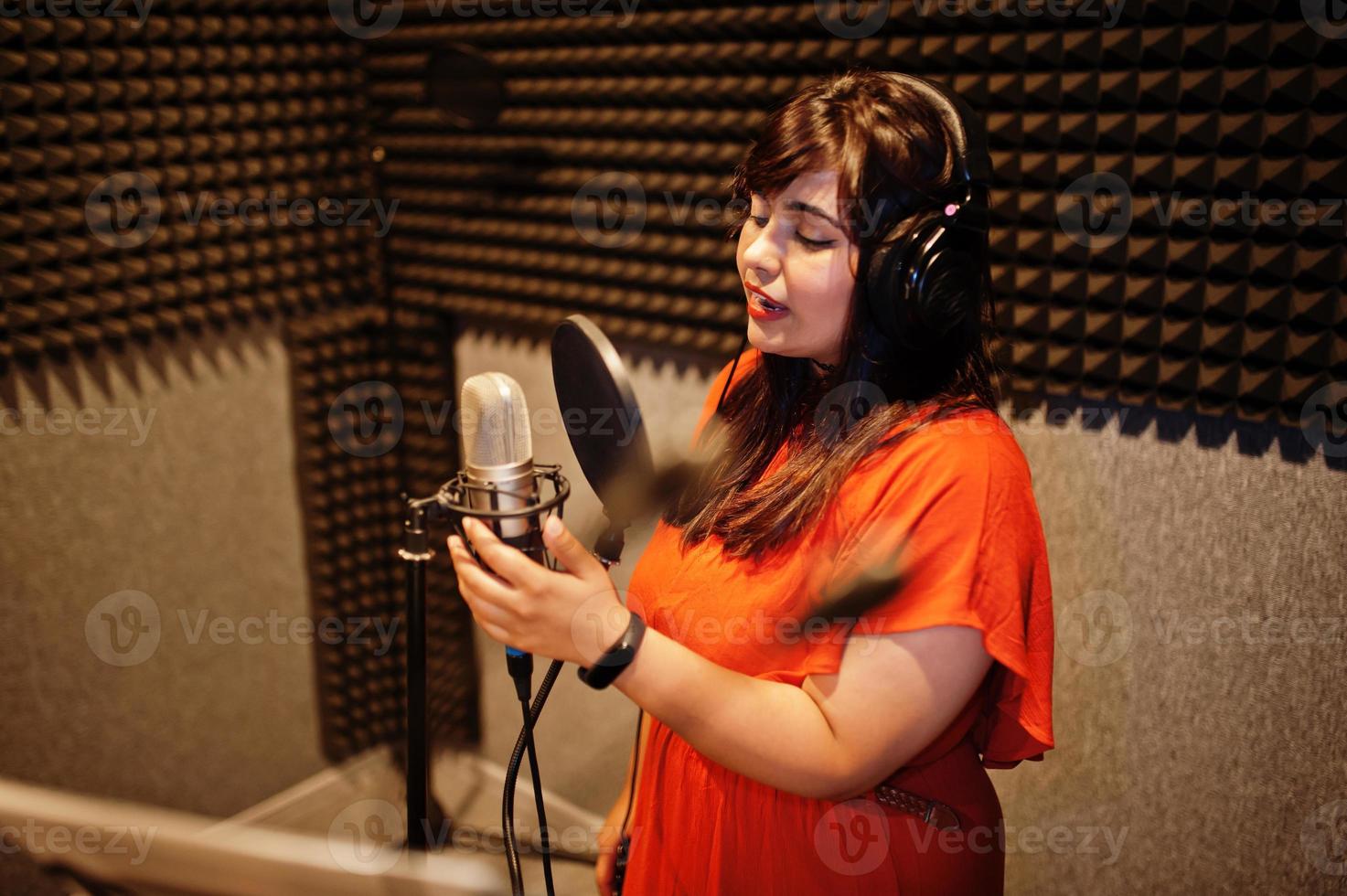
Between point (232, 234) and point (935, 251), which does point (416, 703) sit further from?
point (232, 234)

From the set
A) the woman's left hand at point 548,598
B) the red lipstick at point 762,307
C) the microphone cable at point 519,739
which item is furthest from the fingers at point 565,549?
the red lipstick at point 762,307

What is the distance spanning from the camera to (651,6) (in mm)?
1833

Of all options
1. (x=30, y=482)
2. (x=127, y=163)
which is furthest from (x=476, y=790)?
(x=127, y=163)

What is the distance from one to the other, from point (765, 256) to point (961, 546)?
36 centimetres

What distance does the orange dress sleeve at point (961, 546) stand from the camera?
86 centimetres

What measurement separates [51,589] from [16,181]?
87cm

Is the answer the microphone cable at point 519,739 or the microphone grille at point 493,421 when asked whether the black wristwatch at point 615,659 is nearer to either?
the microphone cable at point 519,739

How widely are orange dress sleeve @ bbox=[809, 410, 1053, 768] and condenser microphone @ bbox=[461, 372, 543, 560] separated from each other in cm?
32

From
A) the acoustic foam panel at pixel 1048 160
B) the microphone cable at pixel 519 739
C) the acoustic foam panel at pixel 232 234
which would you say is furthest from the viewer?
the acoustic foam panel at pixel 232 234

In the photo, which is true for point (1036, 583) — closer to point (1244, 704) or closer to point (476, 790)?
point (1244, 704)

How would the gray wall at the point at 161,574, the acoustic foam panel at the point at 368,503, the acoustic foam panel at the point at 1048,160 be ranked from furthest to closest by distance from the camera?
the acoustic foam panel at the point at 368,503, the gray wall at the point at 161,574, the acoustic foam panel at the point at 1048,160

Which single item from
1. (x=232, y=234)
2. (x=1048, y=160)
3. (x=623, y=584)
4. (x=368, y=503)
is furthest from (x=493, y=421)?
(x=368, y=503)

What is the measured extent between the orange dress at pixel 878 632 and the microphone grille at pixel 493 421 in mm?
321

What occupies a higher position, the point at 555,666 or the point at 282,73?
the point at 282,73
